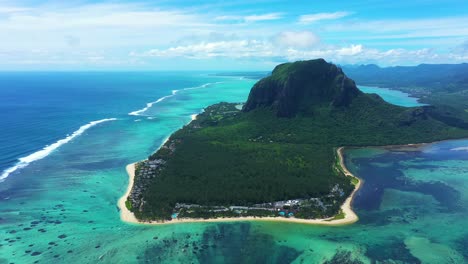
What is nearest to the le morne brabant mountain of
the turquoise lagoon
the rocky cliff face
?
the rocky cliff face

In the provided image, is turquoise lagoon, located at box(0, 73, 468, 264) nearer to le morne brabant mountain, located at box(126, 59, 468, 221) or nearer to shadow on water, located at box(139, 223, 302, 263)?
shadow on water, located at box(139, 223, 302, 263)

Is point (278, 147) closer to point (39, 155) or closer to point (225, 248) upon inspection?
point (225, 248)

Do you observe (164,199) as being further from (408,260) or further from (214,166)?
(408,260)

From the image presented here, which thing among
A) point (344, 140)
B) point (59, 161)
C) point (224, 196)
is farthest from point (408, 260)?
point (59, 161)

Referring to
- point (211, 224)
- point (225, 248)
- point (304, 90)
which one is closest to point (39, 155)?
point (211, 224)

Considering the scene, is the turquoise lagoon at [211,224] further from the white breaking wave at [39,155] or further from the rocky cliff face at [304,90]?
the rocky cliff face at [304,90]

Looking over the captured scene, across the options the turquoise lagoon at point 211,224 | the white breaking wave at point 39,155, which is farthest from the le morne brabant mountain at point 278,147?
the white breaking wave at point 39,155

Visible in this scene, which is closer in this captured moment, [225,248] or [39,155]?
[225,248]
